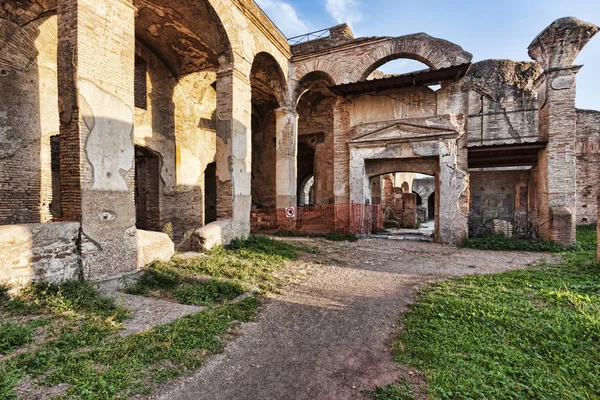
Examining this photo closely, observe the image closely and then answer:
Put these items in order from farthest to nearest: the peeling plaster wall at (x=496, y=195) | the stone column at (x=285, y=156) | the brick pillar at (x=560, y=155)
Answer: the peeling plaster wall at (x=496, y=195), the stone column at (x=285, y=156), the brick pillar at (x=560, y=155)

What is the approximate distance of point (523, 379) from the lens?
2.32 metres

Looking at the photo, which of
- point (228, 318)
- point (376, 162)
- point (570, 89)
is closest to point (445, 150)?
point (376, 162)

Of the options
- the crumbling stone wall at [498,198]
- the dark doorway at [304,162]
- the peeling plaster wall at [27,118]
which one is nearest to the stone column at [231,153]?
the peeling plaster wall at [27,118]

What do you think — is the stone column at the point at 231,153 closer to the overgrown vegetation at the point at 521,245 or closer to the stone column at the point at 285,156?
the stone column at the point at 285,156

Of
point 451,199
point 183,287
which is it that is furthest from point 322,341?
point 451,199

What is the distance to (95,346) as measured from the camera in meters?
2.71

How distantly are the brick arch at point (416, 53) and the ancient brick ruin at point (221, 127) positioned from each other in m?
0.05

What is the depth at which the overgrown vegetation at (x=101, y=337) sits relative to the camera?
7.25ft

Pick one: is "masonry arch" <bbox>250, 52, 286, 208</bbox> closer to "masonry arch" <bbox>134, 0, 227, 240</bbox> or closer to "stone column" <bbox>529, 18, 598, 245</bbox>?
"masonry arch" <bbox>134, 0, 227, 240</bbox>

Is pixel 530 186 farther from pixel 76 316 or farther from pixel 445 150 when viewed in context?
pixel 76 316

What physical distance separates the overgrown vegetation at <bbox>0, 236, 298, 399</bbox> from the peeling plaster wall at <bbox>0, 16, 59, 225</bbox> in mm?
4834

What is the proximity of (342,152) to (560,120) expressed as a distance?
6703mm

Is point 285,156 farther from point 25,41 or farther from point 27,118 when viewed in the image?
point 25,41

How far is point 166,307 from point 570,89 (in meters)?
11.8
